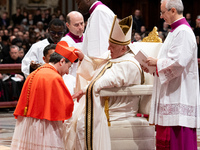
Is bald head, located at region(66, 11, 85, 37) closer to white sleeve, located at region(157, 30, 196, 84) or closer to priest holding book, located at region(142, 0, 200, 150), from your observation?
priest holding book, located at region(142, 0, 200, 150)

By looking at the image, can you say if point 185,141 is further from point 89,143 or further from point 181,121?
point 89,143

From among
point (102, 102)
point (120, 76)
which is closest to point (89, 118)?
point (102, 102)

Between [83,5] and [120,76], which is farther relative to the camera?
[83,5]

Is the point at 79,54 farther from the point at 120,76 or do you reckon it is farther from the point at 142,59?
the point at 142,59

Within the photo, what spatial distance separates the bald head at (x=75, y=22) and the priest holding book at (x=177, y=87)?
76.2 inches

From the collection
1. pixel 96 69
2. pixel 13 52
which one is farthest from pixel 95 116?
pixel 13 52

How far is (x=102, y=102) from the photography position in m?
4.81

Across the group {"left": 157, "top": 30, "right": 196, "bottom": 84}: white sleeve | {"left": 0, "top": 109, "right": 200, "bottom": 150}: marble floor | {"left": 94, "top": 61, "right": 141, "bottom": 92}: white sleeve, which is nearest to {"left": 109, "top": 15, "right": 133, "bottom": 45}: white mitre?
{"left": 94, "top": 61, "right": 141, "bottom": 92}: white sleeve

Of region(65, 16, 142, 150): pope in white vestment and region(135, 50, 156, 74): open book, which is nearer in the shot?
region(135, 50, 156, 74): open book

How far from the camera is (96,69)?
5168 millimetres

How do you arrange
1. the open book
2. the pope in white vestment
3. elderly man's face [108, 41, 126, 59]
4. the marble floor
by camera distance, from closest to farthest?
the open book
the pope in white vestment
elderly man's face [108, 41, 126, 59]
the marble floor

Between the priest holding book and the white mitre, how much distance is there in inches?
20.4

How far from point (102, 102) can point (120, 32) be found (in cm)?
79

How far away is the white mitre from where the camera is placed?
4.70 m
